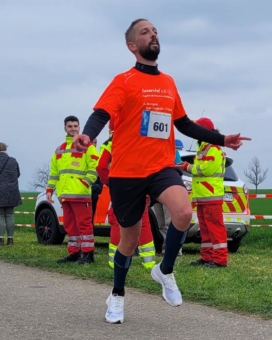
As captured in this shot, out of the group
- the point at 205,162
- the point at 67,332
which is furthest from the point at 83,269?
the point at 67,332

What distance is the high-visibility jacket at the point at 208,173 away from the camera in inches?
397

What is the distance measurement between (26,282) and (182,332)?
10.8 ft

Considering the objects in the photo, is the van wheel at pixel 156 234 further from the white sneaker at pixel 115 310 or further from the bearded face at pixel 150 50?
the bearded face at pixel 150 50

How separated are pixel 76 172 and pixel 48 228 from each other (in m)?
4.87

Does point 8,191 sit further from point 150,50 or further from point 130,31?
point 150,50

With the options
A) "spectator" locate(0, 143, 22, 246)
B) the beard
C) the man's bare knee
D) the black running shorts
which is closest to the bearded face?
the beard

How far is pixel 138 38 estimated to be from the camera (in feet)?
18.7

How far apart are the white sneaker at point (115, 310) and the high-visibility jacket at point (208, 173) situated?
14.3 ft

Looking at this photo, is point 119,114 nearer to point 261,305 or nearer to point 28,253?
point 261,305

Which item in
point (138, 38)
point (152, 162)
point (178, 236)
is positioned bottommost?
point (178, 236)

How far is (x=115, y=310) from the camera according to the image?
5871 millimetres

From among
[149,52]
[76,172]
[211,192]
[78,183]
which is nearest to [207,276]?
[211,192]

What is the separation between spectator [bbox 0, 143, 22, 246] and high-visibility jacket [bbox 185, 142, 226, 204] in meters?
5.56

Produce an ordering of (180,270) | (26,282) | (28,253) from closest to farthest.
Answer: (26,282), (180,270), (28,253)
